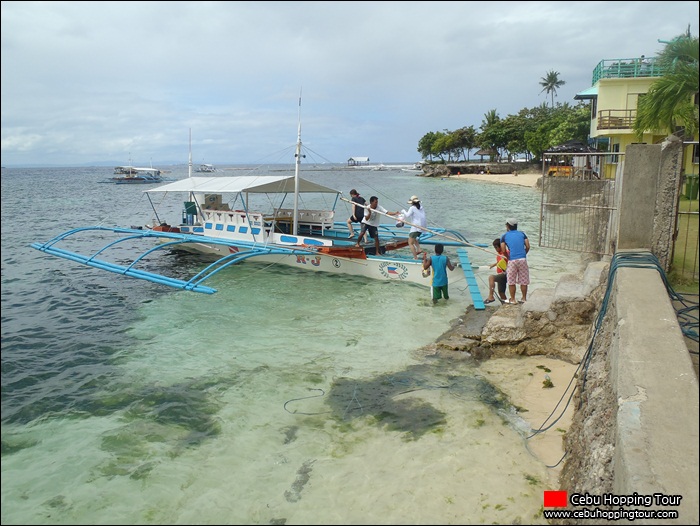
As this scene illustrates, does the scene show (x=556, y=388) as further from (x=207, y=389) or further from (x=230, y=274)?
(x=230, y=274)

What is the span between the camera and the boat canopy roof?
15.6 metres

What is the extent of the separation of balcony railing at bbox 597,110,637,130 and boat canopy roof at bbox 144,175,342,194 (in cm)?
2241

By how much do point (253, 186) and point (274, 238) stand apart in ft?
5.59

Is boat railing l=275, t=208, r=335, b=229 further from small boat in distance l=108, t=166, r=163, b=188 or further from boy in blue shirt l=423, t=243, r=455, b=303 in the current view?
small boat in distance l=108, t=166, r=163, b=188

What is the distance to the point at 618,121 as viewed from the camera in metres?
30.2

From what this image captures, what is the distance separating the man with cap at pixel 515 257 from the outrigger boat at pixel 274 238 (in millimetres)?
1111

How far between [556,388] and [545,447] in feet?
5.02

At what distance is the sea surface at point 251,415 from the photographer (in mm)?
4734

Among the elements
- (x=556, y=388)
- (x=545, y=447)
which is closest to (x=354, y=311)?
(x=556, y=388)

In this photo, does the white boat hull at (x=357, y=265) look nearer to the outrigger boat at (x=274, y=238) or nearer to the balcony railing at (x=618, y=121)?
the outrigger boat at (x=274, y=238)

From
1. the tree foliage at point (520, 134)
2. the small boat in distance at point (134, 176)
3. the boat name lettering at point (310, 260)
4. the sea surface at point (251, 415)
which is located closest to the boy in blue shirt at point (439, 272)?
the sea surface at point (251, 415)

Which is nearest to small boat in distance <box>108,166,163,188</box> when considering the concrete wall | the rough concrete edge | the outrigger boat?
the outrigger boat

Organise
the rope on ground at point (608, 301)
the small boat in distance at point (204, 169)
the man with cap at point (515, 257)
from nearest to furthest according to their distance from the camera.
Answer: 1. the rope on ground at point (608, 301)
2. the man with cap at point (515, 257)
3. the small boat in distance at point (204, 169)

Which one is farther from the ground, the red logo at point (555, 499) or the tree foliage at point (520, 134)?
the tree foliage at point (520, 134)
